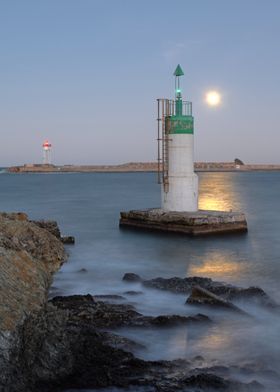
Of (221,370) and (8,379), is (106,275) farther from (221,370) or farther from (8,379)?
(8,379)

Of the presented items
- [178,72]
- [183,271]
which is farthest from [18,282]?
[178,72]

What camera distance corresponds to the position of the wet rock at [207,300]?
395 inches

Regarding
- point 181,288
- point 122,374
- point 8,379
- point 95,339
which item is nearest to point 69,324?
point 95,339

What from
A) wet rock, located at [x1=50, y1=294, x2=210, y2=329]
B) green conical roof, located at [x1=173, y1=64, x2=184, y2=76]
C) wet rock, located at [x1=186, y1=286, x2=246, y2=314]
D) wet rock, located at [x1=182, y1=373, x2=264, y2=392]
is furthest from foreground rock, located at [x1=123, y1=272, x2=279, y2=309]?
green conical roof, located at [x1=173, y1=64, x2=184, y2=76]

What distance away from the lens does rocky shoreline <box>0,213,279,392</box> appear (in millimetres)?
5328

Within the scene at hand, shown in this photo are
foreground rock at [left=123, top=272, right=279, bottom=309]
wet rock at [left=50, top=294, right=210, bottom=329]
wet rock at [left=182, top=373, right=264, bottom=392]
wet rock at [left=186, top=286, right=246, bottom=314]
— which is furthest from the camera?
foreground rock at [left=123, top=272, right=279, bottom=309]

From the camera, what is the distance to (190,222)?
2078 cm

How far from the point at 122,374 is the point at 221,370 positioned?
149 centimetres

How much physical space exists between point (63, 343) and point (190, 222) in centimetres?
1498

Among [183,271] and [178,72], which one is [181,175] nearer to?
[178,72]

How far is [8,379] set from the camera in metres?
5.11

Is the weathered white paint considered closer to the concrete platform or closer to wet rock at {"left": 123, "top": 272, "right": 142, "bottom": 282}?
the concrete platform

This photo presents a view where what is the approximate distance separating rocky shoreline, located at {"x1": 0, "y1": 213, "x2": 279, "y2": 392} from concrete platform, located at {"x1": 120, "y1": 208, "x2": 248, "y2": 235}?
11.7m

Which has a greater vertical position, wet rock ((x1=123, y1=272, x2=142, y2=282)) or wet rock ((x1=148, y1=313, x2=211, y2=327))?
wet rock ((x1=148, y1=313, x2=211, y2=327))
